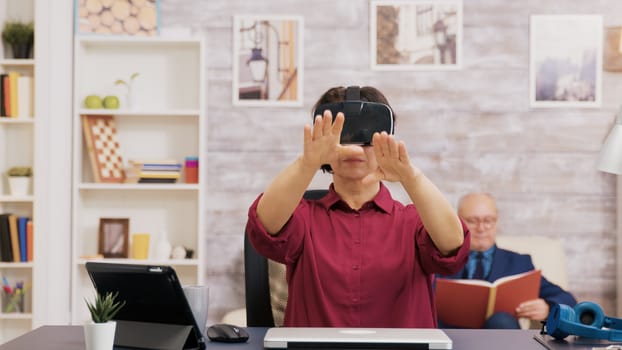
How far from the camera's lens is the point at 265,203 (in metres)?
1.74

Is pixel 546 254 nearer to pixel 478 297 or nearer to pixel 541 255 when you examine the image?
pixel 541 255

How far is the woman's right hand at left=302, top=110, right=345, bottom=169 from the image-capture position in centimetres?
154

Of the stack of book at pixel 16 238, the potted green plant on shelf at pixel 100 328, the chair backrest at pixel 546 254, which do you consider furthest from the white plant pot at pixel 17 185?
the potted green plant on shelf at pixel 100 328

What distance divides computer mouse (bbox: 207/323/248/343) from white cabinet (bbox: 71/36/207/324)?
2.41 metres

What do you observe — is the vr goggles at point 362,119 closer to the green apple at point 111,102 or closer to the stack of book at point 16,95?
the green apple at point 111,102

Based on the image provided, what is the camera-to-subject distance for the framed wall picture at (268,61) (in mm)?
4000

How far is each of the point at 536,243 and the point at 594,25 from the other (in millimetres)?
1125

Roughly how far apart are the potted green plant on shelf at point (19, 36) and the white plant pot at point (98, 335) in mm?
2817

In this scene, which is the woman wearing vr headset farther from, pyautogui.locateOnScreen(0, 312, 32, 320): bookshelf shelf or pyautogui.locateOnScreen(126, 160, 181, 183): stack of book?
pyautogui.locateOnScreen(0, 312, 32, 320): bookshelf shelf

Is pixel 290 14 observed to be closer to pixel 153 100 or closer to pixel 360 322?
pixel 153 100

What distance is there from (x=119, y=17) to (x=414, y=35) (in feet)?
4.78

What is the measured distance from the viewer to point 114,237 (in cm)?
397

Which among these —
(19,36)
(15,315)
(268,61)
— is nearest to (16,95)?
(19,36)

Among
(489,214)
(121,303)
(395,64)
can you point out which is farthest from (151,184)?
(121,303)
